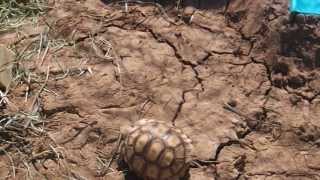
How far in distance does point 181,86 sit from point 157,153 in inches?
26.0

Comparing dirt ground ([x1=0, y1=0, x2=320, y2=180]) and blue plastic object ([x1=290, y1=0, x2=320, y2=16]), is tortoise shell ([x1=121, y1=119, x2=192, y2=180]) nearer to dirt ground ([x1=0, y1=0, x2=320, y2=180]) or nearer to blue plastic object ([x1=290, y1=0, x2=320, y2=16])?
dirt ground ([x1=0, y1=0, x2=320, y2=180])

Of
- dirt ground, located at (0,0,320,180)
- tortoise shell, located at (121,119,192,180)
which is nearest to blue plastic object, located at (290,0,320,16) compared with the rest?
dirt ground, located at (0,0,320,180)

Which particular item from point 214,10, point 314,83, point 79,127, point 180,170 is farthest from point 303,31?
point 79,127

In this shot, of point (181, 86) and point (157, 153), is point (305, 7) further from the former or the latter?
point (157, 153)

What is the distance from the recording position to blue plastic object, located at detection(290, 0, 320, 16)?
4344 millimetres

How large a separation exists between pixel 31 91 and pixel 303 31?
1751mm

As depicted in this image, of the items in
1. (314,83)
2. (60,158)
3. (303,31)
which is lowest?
(60,158)

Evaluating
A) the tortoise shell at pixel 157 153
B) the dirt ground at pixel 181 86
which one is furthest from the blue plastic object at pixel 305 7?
the tortoise shell at pixel 157 153

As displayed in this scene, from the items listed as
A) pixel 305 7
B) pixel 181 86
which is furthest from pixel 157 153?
pixel 305 7

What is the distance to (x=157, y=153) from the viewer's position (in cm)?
371

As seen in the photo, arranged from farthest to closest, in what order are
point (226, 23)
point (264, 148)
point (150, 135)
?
point (226, 23) < point (264, 148) < point (150, 135)

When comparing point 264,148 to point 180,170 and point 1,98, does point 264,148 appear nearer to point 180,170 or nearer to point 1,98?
point 180,170

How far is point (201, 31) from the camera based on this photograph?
4500 millimetres

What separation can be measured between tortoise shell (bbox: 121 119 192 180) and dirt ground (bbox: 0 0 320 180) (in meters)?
0.13
